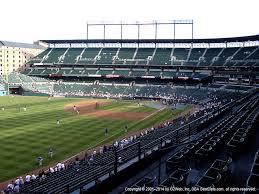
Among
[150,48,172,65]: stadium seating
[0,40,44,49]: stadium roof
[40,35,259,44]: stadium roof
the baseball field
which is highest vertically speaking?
[0,40,44,49]: stadium roof

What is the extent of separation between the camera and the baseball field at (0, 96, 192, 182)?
27094 mm

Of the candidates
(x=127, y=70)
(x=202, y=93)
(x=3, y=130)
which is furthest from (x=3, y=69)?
(x=3, y=130)

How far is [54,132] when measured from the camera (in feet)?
123

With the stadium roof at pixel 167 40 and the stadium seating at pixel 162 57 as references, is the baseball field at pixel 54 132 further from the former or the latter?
the stadium seating at pixel 162 57

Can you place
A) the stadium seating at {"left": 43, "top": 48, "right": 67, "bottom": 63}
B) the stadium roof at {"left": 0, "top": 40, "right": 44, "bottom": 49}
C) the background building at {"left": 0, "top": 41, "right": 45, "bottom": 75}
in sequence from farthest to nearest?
the stadium roof at {"left": 0, "top": 40, "right": 44, "bottom": 49} → the background building at {"left": 0, "top": 41, "right": 45, "bottom": 75} → the stadium seating at {"left": 43, "top": 48, "right": 67, "bottom": 63}

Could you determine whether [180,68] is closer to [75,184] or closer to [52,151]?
[52,151]

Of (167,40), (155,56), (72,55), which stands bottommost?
(155,56)

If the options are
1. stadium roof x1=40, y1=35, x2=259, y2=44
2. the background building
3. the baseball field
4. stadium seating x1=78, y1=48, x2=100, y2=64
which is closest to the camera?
the baseball field

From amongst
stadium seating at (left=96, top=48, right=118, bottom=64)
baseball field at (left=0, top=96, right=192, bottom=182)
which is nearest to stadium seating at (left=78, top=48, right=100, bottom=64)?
stadium seating at (left=96, top=48, right=118, bottom=64)

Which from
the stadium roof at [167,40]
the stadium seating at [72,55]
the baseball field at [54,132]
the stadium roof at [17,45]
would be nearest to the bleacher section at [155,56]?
the stadium seating at [72,55]

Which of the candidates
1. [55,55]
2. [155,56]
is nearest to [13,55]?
[55,55]

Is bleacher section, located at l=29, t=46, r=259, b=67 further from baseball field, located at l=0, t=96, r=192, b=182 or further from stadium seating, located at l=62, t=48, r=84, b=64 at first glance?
baseball field, located at l=0, t=96, r=192, b=182

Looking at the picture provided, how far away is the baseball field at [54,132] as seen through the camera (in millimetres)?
27094

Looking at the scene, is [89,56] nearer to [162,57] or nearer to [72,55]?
[72,55]
